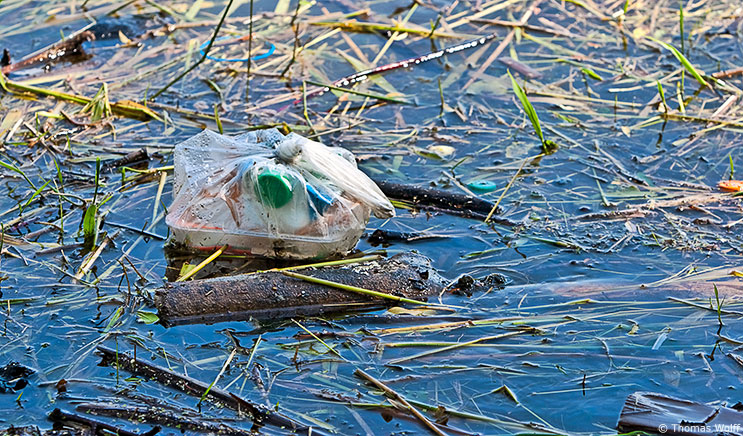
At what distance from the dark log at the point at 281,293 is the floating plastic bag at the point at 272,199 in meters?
0.19

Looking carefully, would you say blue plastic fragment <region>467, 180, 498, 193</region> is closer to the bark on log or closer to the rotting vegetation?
the rotting vegetation

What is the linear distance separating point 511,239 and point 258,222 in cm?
104

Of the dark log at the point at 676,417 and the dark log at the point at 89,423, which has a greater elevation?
the dark log at the point at 89,423

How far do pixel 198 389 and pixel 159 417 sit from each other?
0.15 meters

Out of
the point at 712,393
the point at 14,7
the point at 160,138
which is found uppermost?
the point at 14,7

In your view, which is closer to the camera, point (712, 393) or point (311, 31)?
point (712, 393)

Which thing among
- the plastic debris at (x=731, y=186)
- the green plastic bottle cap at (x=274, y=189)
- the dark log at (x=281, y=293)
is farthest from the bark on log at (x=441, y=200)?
the plastic debris at (x=731, y=186)

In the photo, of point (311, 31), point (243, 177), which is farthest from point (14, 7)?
point (243, 177)

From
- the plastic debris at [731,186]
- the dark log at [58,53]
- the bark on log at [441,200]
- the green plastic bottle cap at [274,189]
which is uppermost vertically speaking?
the dark log at [58,53]

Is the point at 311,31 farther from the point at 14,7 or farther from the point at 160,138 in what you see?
the point at 14,7

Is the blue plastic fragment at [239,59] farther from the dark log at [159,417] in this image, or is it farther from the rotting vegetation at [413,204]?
the dark log at [159,417]

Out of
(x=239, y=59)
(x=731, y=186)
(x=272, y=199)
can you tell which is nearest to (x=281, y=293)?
(x=272, y=199)

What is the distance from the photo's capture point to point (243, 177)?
9.57 ft

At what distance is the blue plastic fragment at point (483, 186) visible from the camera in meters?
3.60
